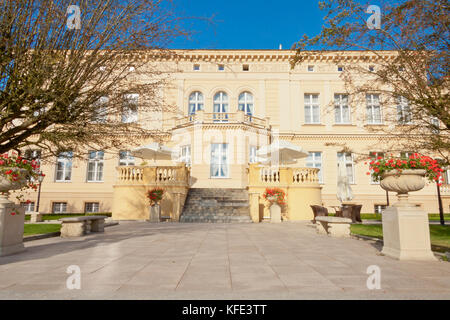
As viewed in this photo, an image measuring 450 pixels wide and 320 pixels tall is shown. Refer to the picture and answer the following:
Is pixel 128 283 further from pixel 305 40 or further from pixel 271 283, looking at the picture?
pixel 305 40

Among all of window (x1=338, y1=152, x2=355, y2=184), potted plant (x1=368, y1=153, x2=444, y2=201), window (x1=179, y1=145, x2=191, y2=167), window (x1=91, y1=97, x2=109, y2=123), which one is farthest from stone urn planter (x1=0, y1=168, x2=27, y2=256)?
window (x1=338, y1=152, x2=355, y2=184)

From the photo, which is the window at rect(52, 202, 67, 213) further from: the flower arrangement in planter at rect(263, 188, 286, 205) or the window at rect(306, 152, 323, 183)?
the window at rect(306, 152, 323, 183)

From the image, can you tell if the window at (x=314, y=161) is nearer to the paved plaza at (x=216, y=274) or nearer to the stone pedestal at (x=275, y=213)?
the stone pedestal at (x=275, y=213)

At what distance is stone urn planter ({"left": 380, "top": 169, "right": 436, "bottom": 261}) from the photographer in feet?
16.9

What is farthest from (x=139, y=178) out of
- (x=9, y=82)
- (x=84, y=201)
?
(x=9, y=82)

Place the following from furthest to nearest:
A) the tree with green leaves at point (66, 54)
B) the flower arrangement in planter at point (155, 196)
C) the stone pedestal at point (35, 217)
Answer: the stone pedestal at point (35, 217) → the flower arrangement in planter at point (155, 196) → the tree with green leaves at point (66, 54)

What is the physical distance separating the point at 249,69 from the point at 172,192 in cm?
1402

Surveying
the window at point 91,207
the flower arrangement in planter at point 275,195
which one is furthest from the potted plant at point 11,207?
the window at point 91,207

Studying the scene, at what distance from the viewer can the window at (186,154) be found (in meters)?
20.0

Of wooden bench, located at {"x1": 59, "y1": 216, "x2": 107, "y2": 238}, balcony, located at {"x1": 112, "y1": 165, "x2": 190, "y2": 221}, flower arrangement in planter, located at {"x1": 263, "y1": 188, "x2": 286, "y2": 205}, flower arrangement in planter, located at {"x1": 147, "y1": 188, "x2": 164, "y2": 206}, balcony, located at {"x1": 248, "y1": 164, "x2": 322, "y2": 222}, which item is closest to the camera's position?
wooden bench, located at {"x1": 59, "y1": 216, "x2": 107, "y2": 238}

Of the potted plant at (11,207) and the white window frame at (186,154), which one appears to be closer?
the potted plant at (11,207)

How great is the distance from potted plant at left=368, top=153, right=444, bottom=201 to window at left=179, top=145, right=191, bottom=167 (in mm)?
15505

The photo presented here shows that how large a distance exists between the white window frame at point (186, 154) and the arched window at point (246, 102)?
6210 millimetres

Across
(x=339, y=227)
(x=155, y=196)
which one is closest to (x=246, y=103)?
(x=155, y=196)
